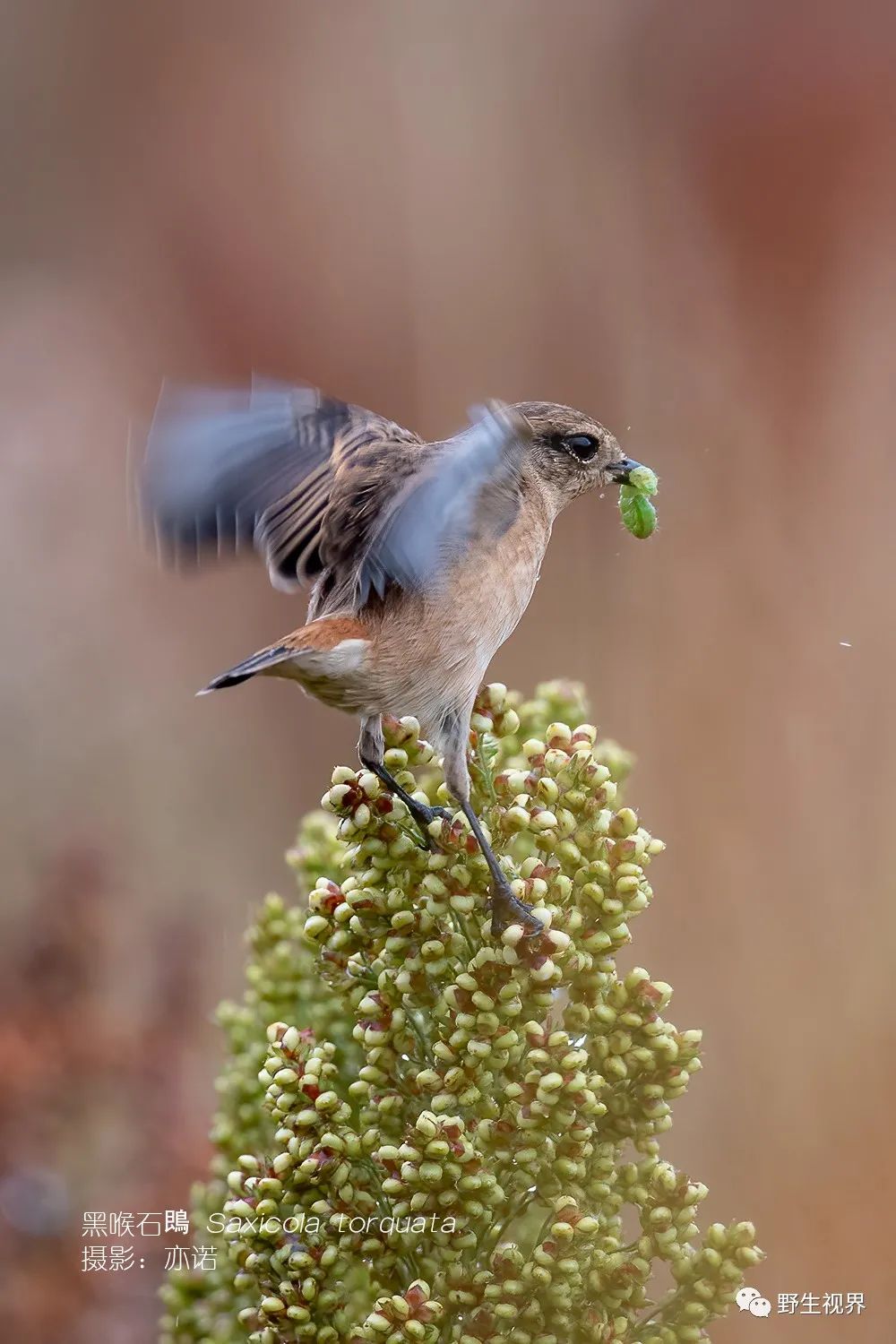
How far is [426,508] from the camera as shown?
155 cm

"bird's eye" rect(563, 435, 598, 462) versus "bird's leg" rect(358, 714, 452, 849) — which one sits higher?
"bird's eye" rect(563, 435, 598, 462)

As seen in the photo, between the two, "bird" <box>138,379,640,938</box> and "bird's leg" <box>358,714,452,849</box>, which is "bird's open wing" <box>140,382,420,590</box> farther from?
"bird's leg" <box>358,714,452,849</box>

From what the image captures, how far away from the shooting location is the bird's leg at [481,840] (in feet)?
4.59

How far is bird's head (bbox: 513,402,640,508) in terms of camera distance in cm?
214

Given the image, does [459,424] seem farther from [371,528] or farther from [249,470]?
[371,528]

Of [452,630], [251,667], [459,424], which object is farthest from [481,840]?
[459,424]

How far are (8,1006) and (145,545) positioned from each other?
0.90m

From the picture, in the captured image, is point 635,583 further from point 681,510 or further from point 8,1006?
point 8,1006

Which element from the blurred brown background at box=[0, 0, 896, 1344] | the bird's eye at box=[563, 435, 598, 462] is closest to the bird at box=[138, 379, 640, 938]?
the bird's eye at box=[563, 435, 598, 462]

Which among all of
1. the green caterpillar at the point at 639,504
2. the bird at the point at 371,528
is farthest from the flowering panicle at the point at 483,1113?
the green caterpillar at the point at 639,504

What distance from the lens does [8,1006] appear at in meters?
2.29

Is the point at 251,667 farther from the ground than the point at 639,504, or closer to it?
closer to it

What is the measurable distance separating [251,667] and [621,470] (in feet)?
2.94

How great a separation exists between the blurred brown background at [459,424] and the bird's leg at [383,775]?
81cm
